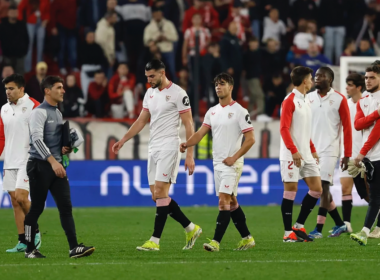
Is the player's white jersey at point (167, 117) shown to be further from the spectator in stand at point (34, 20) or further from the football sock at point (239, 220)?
the spectator in stand at point (34, 20)

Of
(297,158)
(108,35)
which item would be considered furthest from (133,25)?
(297,158)

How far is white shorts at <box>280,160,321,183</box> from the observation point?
1013cm

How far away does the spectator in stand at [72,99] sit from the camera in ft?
58.5

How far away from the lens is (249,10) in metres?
20.3

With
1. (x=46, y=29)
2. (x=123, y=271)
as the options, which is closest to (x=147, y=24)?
(x=46, y=29)

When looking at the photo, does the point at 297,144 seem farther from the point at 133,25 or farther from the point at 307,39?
the point at 133,25

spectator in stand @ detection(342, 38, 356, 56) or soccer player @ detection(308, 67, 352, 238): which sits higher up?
spectator in stand @ detection(342, 38, 356, 56)

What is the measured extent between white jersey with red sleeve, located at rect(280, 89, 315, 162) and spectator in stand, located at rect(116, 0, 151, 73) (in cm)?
963

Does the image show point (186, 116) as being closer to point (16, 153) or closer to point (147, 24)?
point (16, 153)

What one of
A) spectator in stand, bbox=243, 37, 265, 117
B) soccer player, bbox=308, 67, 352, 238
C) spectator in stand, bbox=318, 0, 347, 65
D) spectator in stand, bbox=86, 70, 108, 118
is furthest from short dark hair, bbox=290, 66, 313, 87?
spectator in stand, bbox=318, 0, 347, 65

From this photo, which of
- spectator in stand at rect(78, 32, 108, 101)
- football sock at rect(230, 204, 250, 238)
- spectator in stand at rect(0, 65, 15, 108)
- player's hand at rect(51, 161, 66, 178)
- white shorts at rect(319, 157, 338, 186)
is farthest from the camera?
spectator in stand at rect(78, 32, 108, 101)

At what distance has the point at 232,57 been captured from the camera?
18.6 metres

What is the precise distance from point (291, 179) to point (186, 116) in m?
1.66

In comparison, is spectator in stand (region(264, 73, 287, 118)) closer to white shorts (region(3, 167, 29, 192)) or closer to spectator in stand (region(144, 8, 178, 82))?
spectator in stand (region(144, 8, 178, 82))
